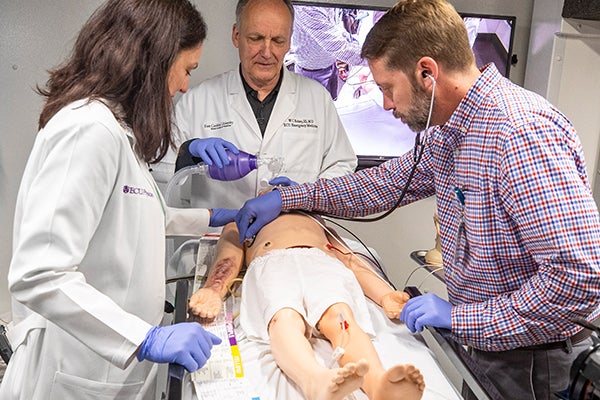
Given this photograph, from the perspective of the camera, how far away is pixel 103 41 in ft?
4.45

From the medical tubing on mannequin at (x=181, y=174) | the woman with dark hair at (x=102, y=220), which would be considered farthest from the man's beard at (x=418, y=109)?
the medical tubing on mannequin at (x=181, y=174)

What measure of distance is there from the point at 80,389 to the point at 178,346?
31 centimetres

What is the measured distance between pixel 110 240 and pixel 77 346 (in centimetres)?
29

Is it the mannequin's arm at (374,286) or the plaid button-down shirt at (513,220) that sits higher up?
the plaid button-down shirt at (513,220)

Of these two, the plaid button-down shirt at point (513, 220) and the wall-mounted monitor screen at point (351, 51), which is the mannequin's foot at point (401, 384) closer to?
the plaid button-down shirt at point (513, 220)

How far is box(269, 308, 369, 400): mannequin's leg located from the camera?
4.00 ft

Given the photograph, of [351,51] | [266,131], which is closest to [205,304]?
[266,131]

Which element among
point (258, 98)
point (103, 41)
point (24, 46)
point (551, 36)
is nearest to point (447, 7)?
point (103, 41)

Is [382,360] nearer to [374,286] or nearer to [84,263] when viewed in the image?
[374,286]

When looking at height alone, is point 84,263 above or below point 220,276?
above

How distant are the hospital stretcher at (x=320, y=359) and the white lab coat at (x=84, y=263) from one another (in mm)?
181

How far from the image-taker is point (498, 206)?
1461 millimetres

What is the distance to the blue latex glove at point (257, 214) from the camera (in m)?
2.13

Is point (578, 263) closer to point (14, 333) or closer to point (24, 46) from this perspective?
point (14, 333)
